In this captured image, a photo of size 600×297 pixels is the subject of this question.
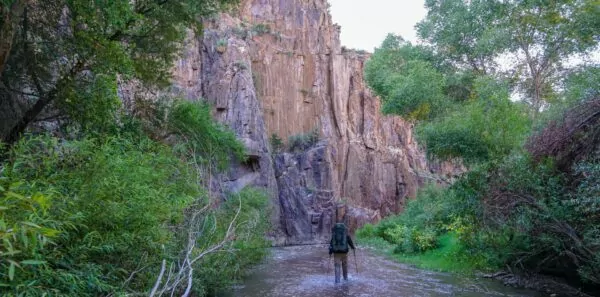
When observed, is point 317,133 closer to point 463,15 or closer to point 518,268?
point 463,15

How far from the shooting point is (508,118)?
16.3 metres

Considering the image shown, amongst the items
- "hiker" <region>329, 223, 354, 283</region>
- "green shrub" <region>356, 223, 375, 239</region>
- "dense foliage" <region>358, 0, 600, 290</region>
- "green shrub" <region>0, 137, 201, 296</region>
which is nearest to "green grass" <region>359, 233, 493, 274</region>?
"dense foliage" <region>358, 0, 600, 290</region>

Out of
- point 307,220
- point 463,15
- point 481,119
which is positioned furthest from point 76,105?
point 307,220

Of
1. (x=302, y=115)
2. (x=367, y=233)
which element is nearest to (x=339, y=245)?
(x=367, y=233)

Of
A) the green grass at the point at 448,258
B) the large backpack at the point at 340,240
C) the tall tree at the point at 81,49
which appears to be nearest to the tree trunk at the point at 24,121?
the tall tree at the point at 81,49

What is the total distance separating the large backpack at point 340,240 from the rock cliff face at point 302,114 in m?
23.7

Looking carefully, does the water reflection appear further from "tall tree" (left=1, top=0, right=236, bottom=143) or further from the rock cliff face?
the rock cliff face

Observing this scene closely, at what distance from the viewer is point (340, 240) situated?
13.6 meters

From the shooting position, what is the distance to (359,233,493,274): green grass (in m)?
15.9

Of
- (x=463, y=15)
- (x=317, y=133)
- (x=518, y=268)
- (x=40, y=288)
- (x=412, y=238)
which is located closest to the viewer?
(x=40, y=288)

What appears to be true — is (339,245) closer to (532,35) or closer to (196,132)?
(196,132)

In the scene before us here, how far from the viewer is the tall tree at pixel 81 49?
9.69 m

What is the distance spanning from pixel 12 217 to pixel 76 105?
19.6ft

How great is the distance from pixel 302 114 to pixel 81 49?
3959 cm
